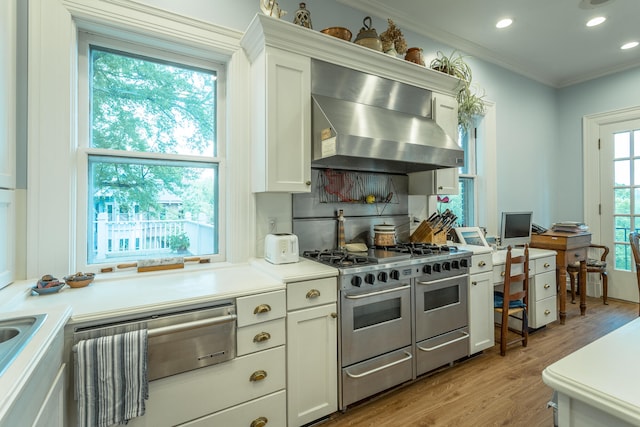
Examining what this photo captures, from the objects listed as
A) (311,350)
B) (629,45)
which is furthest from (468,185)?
(311,350)

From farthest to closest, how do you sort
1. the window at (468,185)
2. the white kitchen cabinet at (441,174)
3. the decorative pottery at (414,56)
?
the window at (468,185) < the white kitchen cabinet at (441,174) < the decorative pottery at (414,56)

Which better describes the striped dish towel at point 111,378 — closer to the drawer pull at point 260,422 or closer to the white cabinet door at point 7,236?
the drawer pull at point 260,422

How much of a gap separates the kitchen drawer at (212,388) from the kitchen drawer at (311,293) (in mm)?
267

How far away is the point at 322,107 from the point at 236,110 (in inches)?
25.1

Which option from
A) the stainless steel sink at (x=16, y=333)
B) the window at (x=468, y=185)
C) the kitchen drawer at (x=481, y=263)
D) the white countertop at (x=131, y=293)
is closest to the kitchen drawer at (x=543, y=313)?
the kitchen drawer at (x=481, y=263)

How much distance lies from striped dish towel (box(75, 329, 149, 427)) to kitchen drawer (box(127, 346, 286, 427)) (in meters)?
0.10

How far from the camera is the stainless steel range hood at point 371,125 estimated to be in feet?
6.78

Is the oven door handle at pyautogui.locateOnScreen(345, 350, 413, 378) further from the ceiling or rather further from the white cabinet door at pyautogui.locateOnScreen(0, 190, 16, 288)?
the ceiling

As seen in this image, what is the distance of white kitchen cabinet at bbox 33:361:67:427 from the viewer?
0.97 metres

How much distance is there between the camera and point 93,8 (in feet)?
6.07

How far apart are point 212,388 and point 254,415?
293 mm

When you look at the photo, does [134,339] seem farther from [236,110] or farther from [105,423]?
[236,110]

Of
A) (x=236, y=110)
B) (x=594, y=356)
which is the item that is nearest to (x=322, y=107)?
(x=236, y=110)

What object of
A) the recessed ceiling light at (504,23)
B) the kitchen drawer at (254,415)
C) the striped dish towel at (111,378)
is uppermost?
the recessed ceiling light at (504,23)
